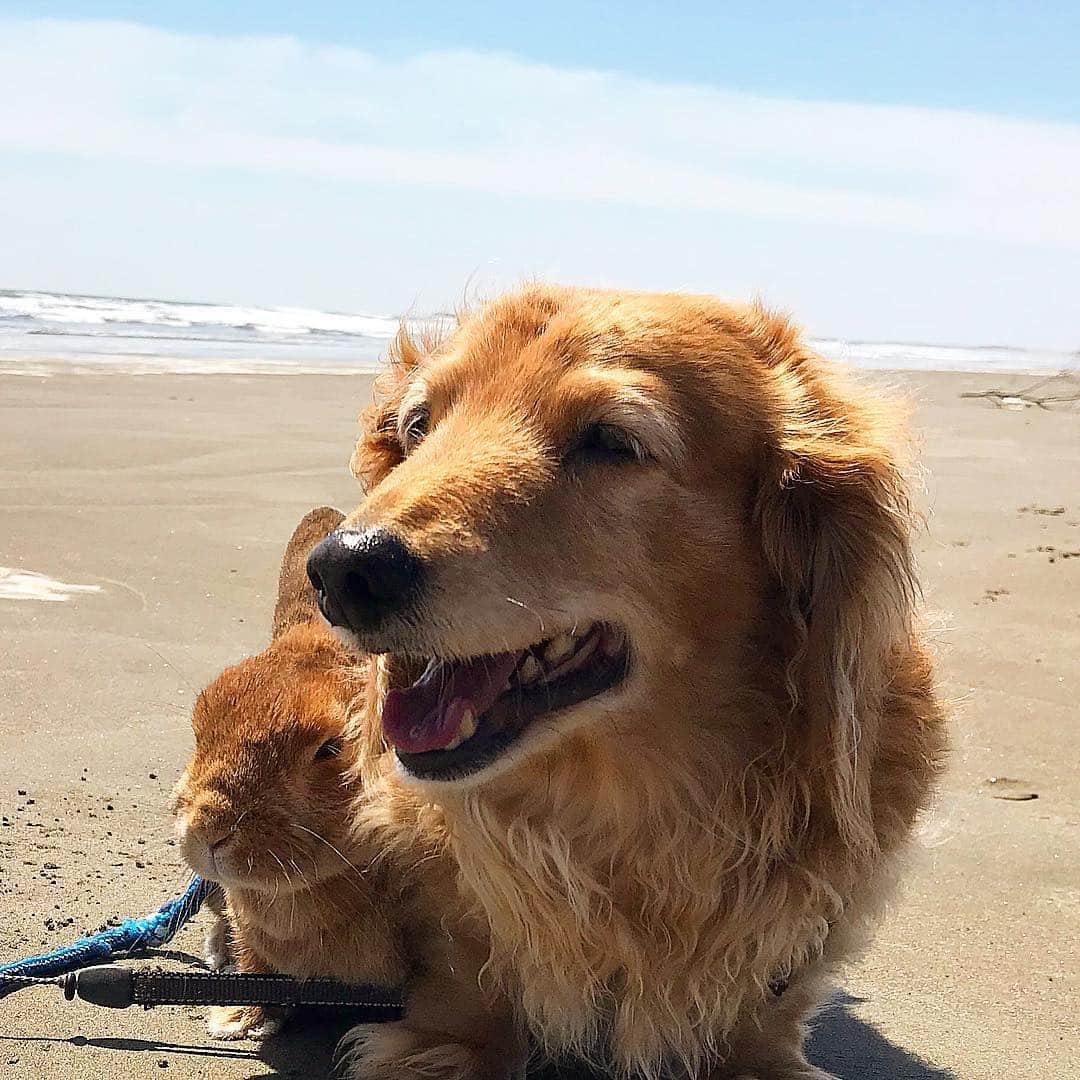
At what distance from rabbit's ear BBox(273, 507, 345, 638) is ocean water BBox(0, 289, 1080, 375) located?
23.1 ft

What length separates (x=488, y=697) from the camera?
2391 millimetres

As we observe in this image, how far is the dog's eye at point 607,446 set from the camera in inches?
97.8

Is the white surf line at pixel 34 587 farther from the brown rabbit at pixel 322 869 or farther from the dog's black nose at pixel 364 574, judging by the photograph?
the dog's black nose at pixel 364 574

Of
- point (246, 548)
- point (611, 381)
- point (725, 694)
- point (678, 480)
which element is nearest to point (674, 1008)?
point (725, 694)

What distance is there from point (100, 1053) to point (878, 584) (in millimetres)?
1678

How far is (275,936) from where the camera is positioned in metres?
2.63

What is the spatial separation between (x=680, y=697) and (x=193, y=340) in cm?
2706

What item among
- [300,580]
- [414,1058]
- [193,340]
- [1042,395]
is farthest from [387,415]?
[193,340]

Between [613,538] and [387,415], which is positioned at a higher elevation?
[387,415]

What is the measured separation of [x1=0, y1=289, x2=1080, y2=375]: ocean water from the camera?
66.5ft

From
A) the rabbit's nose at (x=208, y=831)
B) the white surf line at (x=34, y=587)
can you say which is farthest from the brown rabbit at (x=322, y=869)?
the white surf line at (x=34, y=587)

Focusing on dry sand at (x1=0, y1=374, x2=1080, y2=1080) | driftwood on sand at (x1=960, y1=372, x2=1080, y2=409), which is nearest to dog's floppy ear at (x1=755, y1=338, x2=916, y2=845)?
dry sand at (x1=0, y1=374, x2=1080, y2=1080)

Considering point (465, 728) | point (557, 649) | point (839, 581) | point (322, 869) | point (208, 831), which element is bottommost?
point (322, 869)

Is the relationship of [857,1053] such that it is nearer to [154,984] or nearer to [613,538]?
[613,538]
